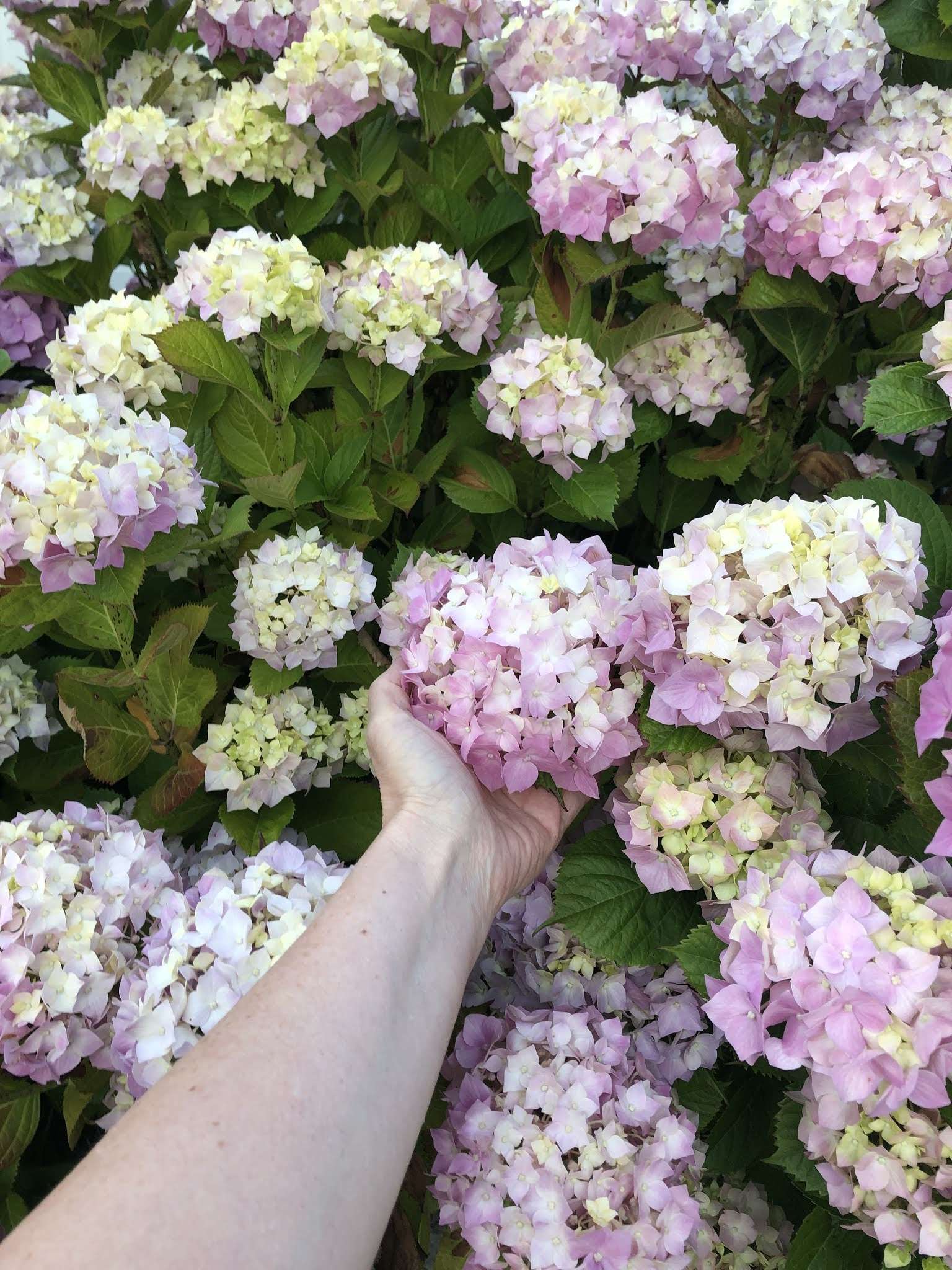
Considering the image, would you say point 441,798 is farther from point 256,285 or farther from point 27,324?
point 27,324

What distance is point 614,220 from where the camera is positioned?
3.32 ft

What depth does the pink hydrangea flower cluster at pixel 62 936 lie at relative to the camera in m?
0.81

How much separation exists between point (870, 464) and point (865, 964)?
33.7 inches

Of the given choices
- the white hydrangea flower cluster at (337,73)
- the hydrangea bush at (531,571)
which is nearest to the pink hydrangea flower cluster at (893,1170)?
the hydrangea bush at (531,571)

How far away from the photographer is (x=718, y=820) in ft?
2.53

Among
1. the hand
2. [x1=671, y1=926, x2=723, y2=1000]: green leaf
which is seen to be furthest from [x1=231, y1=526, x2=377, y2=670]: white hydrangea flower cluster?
[x1=671, y1=926, x2=723, y2=1000]: green leaf

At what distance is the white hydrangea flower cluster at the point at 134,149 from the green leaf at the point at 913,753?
1.14 metres

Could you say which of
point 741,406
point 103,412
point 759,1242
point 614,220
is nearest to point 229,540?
point 103,412

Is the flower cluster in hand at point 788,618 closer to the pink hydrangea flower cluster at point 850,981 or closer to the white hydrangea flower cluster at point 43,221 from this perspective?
the pink hydrangea flower cluster at point 850,981

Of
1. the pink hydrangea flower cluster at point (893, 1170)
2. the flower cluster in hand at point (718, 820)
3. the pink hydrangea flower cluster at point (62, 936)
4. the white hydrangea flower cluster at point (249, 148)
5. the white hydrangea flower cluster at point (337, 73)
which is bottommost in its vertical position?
the pink hydrangea flower cluster at point (62, 936)

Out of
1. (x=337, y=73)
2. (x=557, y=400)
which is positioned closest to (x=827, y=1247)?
(x=557, y=400)

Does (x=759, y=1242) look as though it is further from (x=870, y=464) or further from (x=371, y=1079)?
(x=870, y=464)

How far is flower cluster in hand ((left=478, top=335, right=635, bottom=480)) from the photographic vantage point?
3.36 ft

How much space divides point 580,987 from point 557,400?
2.05 ft
